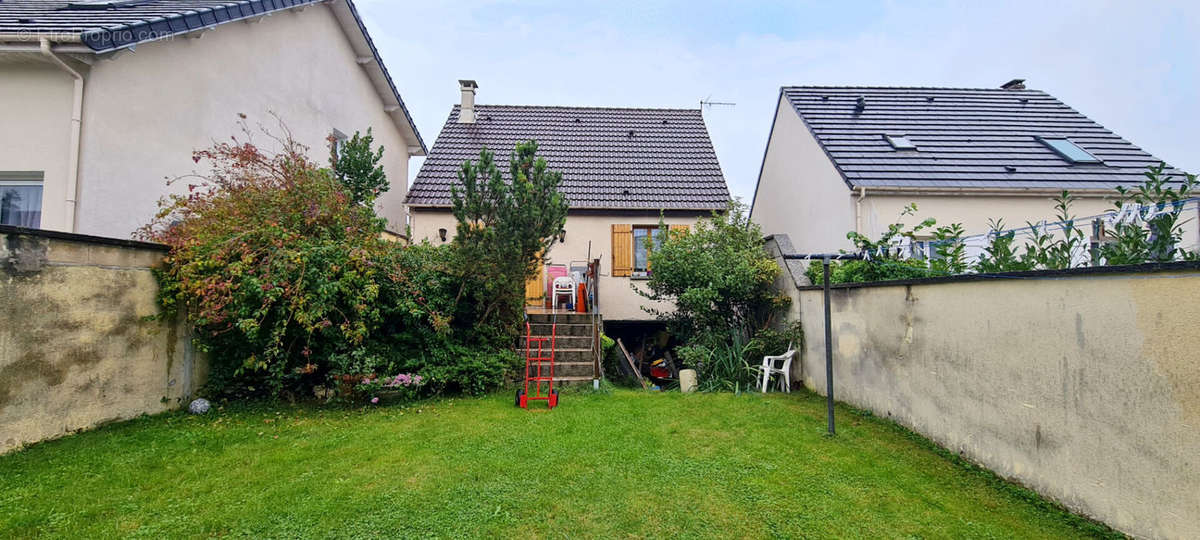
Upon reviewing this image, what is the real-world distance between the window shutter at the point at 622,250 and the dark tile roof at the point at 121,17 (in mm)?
7531

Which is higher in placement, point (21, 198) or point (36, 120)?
point (36, 120)

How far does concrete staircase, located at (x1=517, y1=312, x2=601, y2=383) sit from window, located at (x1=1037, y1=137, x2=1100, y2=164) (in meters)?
9.85

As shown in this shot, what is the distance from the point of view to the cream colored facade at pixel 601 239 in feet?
33.0

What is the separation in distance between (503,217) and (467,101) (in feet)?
27.8

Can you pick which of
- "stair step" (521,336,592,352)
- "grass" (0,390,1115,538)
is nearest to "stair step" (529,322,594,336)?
"stair step" (521,336,592,352)

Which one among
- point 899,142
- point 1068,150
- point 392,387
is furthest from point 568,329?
point 1068,150

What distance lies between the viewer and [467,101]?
12875mm

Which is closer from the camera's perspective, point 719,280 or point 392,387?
point 392,387

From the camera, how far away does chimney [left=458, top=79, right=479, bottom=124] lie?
42.2 feet

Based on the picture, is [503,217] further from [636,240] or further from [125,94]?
[125,94]

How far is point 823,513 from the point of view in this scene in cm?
295

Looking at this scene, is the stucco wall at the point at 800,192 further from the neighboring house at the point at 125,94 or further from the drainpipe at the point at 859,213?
the neighboring house at the point at 125,94

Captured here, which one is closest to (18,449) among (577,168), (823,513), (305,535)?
(305,535)

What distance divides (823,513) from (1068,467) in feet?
4.98
